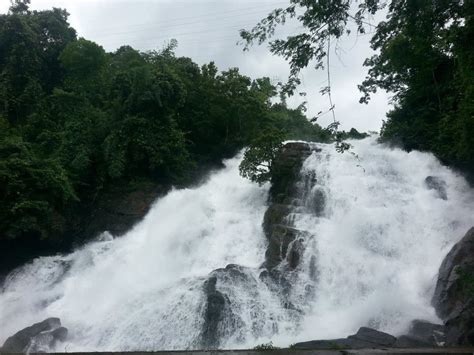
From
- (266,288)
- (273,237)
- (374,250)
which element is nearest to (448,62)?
(374,250)

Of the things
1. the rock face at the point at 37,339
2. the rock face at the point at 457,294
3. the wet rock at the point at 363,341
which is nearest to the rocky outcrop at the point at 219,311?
the wet rock at the point at 363,341

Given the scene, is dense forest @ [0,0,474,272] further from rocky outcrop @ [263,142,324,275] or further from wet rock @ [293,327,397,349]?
wet rock @ [293,327,397,349]

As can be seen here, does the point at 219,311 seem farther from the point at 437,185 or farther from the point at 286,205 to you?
the point at 437,185

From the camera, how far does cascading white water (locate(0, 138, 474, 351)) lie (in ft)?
38.8

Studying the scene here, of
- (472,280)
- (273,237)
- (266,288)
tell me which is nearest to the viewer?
(472,280)

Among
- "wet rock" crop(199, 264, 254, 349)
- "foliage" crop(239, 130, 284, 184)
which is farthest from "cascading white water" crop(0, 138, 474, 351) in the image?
"foliage" crop(239, 130, 284, 184)

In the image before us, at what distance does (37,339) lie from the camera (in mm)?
11594

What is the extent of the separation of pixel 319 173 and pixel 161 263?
787 cm

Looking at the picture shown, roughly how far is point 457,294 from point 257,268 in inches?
240

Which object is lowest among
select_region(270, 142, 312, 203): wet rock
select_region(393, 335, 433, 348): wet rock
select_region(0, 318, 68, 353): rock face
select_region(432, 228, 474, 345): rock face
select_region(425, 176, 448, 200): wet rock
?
select_region(0, 318, 68, 353): rock face

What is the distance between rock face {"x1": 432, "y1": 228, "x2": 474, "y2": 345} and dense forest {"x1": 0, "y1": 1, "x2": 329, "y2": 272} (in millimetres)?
10439

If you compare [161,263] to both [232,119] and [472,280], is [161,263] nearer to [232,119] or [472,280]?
[472,280]

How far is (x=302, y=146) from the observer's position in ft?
69.5

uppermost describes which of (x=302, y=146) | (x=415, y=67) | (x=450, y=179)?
(x=415, y=67)
